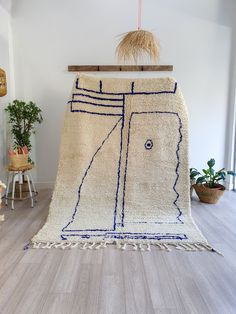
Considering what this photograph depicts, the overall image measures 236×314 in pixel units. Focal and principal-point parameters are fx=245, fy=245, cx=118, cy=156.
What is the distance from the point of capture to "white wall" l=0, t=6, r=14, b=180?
2975 mm

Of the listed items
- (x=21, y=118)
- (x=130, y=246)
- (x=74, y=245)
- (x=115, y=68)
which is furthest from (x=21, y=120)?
(x=130, y=246)

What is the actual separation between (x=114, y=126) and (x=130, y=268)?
1453 mm

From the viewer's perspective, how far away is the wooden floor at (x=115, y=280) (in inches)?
50.6

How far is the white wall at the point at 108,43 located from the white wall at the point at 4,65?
0.34ft

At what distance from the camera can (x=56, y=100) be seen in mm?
3324

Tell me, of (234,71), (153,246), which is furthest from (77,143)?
(234,71)

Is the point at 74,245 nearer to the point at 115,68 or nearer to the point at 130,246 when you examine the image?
the point at 130,246

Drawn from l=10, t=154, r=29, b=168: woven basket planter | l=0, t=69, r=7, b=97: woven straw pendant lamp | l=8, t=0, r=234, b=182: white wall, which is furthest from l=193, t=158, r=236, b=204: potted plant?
l=0, t=69, r=7, b=97: woven straw pendant lamp

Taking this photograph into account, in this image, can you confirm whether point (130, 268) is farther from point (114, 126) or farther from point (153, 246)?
point (114, 126)

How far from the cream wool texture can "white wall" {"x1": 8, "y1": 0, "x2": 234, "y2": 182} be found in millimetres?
851

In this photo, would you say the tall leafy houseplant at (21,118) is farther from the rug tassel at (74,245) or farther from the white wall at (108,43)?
the rug tassel at (74,245)

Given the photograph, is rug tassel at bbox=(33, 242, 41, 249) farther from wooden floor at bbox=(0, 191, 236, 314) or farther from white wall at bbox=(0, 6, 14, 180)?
white wall at bbox=(0, 6, 14, 180)

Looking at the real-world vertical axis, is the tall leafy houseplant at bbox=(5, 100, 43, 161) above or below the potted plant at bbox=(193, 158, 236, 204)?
above

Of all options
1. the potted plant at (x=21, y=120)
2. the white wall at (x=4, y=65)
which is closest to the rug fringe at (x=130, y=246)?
the potted plant at (x=21, y=120)
